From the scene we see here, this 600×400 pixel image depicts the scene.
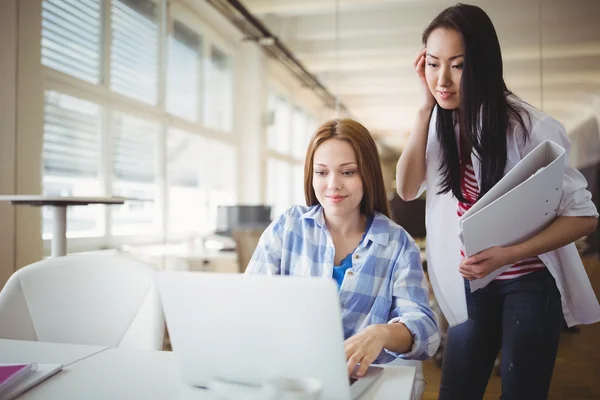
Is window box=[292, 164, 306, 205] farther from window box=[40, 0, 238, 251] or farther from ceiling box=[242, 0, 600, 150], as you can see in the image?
window box=[40, 0, 238, 251]

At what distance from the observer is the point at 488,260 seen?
1.34 metres

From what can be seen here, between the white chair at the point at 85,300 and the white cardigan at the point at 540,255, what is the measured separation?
39.0 inches

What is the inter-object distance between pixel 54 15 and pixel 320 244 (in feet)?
8.46

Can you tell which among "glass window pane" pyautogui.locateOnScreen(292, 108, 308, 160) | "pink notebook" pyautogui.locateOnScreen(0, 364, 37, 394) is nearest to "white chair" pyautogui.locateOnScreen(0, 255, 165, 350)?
"pink notebook" pyautogui.locateOnScreen(0, 364, 37, 394)

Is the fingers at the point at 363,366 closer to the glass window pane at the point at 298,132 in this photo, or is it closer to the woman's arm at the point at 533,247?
the woman's arm at the point at 533,247

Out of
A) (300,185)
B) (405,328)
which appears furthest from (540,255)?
(300,185)

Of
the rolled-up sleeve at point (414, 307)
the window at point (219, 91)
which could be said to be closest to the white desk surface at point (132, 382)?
the rolled-up sleeve at point (414, 307)

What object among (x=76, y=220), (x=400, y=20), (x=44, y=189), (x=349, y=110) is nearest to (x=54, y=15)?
(x=44, y=189)

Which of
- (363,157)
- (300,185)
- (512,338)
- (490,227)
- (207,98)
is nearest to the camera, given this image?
(490,227)

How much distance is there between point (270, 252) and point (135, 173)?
2.69 metres

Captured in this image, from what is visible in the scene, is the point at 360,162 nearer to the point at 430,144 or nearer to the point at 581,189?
the point at 430,144

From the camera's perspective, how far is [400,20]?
2.51 m

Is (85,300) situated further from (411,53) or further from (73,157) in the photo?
(73,157)

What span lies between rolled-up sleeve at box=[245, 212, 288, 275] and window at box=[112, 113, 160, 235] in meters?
2.30
